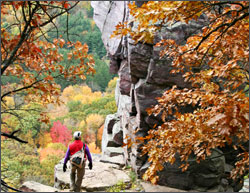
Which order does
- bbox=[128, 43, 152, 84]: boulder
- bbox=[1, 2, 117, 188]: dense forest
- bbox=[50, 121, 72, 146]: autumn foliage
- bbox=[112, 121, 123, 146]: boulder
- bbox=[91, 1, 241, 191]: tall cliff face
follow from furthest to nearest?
1. bbox=[50, 121, 72, 146]: autumn foliage
2. bbox=[1, 2, 117, 188]: dense forest
3. bbox=[112, 121, 123, 146]: boulder
4. bbox=[128, 43, 152, 84]: boulder
5. bbox=[91, 1, 241, 191]: tall cliff face

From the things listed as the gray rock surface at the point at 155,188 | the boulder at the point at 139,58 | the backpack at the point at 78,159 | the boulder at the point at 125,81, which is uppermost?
the boulder at the point at 139,58

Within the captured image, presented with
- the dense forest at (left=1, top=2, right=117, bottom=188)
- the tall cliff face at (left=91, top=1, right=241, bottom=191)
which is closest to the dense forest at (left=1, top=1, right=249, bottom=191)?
the tall cliff face at (left=91, top=1, right=241, bottom=191)

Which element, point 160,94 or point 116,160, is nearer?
point 160,94

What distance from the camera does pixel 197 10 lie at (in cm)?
278

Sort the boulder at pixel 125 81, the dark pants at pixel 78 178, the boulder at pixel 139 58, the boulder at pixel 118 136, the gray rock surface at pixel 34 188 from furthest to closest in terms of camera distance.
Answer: the boulder at pixel 118 136, the boulder at pixel 125 81, the boulder at pixel 139 58, the gray rock surface at pixel 34 188, the dark pants at pixel 78 178

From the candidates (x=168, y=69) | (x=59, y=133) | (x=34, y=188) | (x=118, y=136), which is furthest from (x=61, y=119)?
(x=168, y=69)

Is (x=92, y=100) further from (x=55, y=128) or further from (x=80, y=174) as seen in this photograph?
(x=80, y=174)

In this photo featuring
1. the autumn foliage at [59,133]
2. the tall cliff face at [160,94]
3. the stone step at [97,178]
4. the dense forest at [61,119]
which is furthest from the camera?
the autumn foliage at [59,133]

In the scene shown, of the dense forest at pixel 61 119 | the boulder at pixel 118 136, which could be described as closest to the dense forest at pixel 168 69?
the boulder at pixel 118 136

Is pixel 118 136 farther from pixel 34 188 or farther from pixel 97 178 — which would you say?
pixel 34 188

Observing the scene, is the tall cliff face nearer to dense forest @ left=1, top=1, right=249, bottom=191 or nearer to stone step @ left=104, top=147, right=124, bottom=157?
dense forest @ left=1, top=1, right=249, bottom=191

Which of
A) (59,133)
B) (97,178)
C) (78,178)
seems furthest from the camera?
(59,133)

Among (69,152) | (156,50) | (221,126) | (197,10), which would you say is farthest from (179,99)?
(156,50)

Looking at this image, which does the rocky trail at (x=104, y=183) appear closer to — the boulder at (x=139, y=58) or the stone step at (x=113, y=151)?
the stone step at (x=113, y=151)
